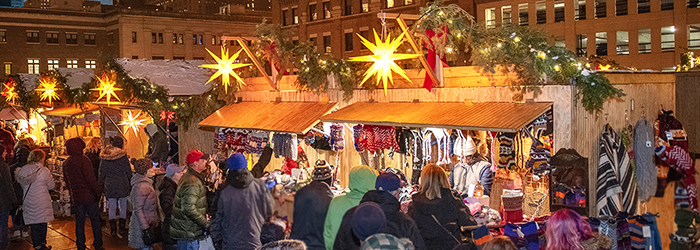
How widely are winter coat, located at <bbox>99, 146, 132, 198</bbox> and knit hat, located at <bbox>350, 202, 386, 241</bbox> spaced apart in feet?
26.3

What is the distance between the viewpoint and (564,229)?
594cm

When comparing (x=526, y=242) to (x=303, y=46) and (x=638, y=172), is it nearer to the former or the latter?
(x=638, y=172)

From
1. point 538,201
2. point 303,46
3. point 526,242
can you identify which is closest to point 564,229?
point 526,242

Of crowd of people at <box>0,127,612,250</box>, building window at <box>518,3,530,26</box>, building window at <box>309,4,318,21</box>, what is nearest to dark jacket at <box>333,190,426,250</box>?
crowd of people at <box>0,127,612,250</box>

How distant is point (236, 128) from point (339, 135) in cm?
301

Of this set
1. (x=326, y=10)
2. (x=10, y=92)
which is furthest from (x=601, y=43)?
(x=10, y=92)

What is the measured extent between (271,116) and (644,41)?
3003 cm

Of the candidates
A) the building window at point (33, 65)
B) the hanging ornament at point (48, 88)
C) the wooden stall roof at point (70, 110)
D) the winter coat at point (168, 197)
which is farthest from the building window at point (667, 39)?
the building window at point (33, 65)

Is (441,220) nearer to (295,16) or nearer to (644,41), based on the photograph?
(644,41)

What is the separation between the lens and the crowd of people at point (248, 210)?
231 inches

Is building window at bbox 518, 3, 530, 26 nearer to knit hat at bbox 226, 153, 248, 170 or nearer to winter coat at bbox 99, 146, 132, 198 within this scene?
winter coat at bbox 99, 146, 132, 198

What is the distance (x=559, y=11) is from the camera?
3872 cm

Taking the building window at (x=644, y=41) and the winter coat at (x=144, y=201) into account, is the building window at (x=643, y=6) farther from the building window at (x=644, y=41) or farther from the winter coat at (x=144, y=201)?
the winter coat at (x=144, y=201)

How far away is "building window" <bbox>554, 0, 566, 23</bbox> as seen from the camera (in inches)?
1516
